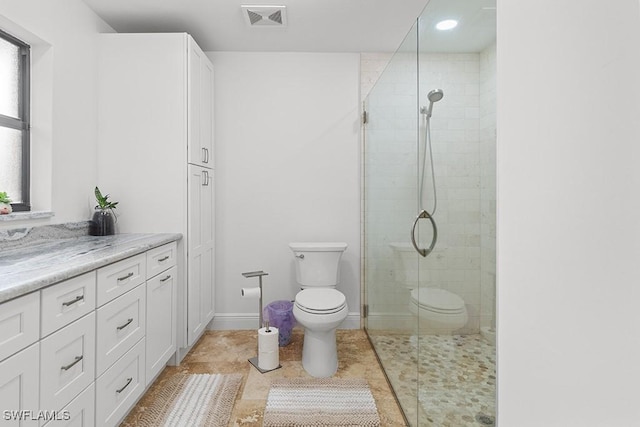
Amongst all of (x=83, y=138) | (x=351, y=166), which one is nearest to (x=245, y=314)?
(x=351, y=166)

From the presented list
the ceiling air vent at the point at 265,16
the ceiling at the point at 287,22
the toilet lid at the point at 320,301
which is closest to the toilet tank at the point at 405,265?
the toilet lid at the point at 320,301

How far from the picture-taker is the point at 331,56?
2.78 m

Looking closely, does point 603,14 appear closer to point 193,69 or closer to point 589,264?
point 589,264

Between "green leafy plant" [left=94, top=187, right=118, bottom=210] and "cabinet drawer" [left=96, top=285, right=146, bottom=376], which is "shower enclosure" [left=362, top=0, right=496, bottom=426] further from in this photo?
"green leafy plant" [left=94, top=187, right=118, bottom=210]

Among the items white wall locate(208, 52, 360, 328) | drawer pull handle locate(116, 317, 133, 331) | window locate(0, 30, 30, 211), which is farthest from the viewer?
white wall locate(208, 52, 360, 328)

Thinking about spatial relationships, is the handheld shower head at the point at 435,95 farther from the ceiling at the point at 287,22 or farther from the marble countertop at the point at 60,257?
the marble countertop at the point at 60,257

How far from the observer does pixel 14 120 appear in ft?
5.65

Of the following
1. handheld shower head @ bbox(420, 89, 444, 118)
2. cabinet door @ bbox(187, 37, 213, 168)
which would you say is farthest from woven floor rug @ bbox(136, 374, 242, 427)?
handheld shower head @ bbox(420, 89, 444, 118)

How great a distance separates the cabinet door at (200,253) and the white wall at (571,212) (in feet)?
6.91

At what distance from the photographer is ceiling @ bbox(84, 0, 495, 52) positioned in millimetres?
2115

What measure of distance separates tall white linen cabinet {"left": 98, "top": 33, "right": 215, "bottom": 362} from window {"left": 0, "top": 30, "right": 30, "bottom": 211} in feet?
1.36

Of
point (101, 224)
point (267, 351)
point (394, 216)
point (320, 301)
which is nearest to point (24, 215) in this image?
point (101, 224)

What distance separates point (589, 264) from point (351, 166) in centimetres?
251

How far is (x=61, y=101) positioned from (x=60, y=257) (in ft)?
3.47
